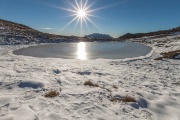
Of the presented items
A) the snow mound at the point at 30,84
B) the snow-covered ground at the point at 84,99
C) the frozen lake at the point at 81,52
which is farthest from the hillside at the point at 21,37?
the snow-covered ground at the point at 84,99

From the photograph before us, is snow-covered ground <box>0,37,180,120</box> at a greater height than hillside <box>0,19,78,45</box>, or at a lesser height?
lesser

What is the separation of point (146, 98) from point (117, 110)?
2341 millimetres

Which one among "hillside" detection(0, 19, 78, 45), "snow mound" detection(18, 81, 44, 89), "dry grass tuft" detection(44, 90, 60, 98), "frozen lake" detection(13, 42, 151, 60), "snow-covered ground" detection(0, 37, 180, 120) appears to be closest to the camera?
"snow-covered ground" detection(0, 37, 180, 120)

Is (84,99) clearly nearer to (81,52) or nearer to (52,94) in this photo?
(52,94)

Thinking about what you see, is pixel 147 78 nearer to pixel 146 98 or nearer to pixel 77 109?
pixel 146 98

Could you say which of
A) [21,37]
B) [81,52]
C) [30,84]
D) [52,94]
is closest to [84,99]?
[52,94]

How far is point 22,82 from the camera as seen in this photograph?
1077 cm

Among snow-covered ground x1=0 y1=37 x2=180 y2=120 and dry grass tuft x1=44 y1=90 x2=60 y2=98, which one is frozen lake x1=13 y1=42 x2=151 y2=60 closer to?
snow-covered ground x1=0 y1=37 x2=180 y2=120

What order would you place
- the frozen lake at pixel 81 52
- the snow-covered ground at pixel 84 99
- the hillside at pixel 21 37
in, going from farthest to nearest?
the hillside at pixel 21 37, the frozen lake at pixel 81 52, the snow-covered ground at pixel 84 99

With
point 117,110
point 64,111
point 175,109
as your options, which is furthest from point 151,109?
point 64,111

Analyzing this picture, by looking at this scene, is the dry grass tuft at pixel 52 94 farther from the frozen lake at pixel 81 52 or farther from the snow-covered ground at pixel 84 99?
the frozen lake at pixel 81 52

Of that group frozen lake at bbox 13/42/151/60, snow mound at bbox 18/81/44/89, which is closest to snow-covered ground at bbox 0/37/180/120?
snow mound at bbox 18/81/44/89

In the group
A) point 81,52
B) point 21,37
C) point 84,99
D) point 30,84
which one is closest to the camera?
point 84,99

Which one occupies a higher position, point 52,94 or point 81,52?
point 52,94
